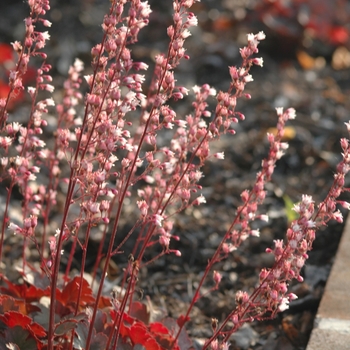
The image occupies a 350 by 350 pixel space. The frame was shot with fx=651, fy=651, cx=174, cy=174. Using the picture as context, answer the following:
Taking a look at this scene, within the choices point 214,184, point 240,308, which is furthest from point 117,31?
point 214,184

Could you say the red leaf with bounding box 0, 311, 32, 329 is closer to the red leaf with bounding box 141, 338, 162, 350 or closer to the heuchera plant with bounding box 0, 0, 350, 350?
the heuchera plant with bounding box 0, 0, 350, 350

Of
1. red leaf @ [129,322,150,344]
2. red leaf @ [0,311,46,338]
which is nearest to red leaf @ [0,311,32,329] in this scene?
red leaf @ [0,311,46,338]

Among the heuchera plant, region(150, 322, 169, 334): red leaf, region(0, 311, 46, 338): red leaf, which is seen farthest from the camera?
region(150, 322, 169, 334): red leaf

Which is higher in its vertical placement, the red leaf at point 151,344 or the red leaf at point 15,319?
the red leaf at point 151,344

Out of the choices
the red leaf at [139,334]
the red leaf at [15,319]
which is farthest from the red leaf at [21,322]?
the red leaf at [139,334]

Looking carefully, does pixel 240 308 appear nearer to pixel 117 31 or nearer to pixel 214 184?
pixel 117 31

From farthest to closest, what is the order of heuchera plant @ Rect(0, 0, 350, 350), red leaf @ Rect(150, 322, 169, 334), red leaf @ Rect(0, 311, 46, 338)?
red leaf @ Rect(150, 322, 169, 334) < red leaf @ Rect(0, 311, 46, 338) < heuchera plant @ Rect(0, 0, 350, 350)

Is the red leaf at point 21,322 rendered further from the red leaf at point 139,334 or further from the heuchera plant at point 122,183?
the red leaf at point 139,334

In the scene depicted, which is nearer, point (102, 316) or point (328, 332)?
point (102, 316)

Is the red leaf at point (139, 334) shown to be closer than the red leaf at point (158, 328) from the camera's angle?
Yes

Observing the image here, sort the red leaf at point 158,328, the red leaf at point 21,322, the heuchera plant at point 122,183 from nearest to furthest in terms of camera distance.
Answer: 1. the heuchera plant at point 122,183
2. the red leaf at point 21,322
3. the red leaf at point 158,328

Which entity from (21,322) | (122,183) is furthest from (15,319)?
(122,183)
